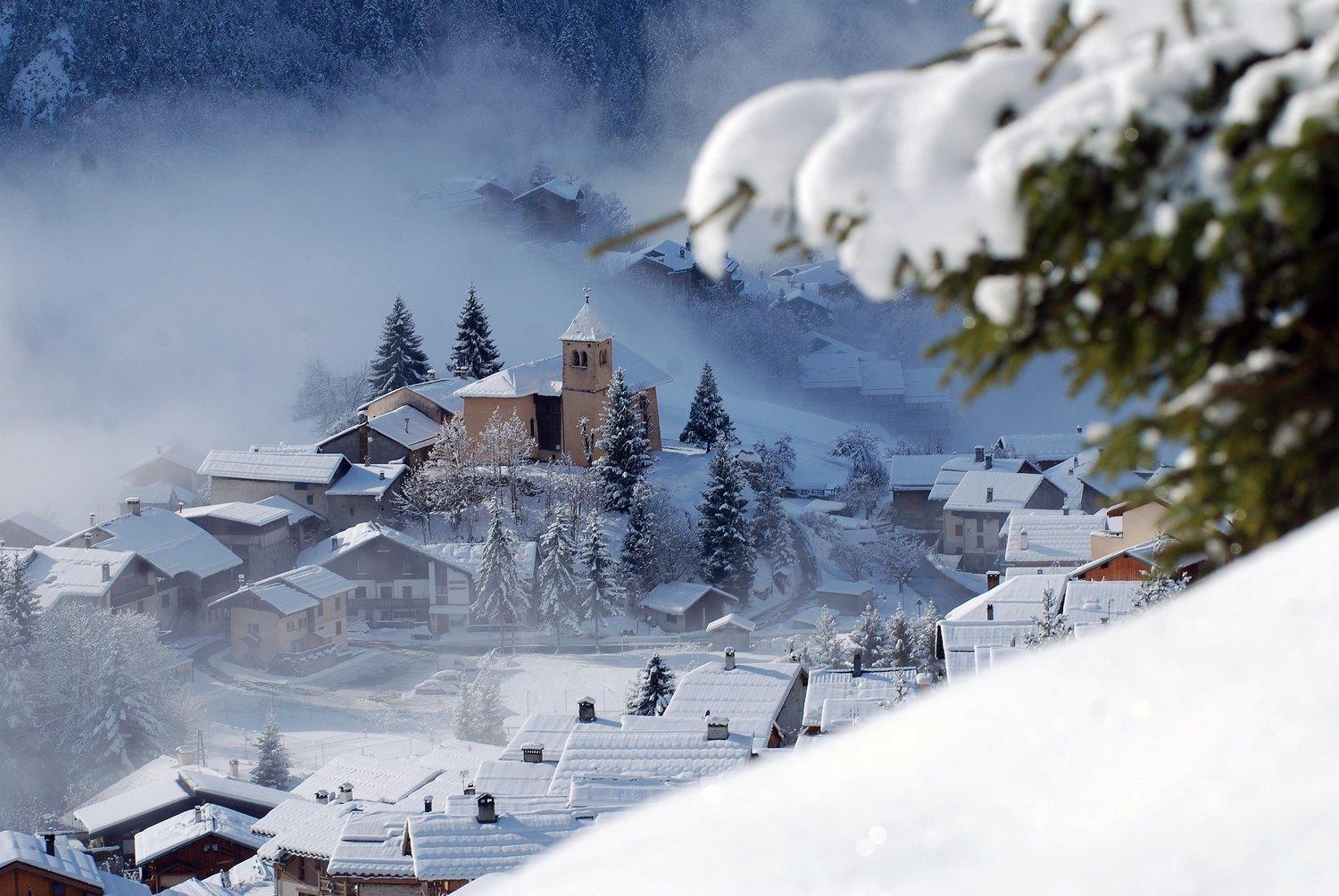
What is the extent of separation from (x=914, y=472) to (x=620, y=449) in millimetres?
12031

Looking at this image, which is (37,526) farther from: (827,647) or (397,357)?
(827,647)

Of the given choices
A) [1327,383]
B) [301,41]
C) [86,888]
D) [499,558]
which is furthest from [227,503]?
[301,41]

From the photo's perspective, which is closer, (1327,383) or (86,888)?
(1327,383)

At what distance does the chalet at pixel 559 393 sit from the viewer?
1481 inches

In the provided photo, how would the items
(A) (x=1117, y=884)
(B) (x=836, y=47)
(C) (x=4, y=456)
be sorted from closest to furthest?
(A) (x=1117, y=884)
(C) (x=4, y=456)
(B) (x=836, y=47)

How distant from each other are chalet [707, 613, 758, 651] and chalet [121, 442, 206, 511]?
20.7 m

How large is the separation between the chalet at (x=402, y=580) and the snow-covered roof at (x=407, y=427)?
5185 millimetres

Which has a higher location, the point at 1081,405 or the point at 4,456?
the point at 1081,405

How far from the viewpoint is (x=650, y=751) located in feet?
54.2

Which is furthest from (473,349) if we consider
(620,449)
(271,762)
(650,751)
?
(650,751)

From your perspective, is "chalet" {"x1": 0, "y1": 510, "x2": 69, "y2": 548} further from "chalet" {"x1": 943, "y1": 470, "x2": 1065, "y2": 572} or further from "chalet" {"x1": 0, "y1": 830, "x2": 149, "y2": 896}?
"chalet" {"x1": 943, "y1": 470, "x2": 1065, "y2": 572}

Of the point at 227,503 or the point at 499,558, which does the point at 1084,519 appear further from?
the point at 227,503

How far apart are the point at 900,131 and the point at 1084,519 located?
31.6 metres

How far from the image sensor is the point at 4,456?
54.9 m
